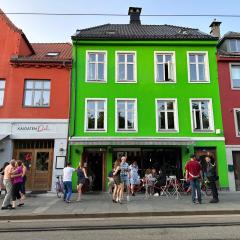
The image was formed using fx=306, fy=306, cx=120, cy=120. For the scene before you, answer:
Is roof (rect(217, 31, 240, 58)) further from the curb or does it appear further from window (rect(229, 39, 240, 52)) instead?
the curb

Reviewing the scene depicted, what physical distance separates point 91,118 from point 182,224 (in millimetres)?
11653

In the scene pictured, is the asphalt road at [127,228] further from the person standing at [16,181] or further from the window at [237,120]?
the window at [237,120]

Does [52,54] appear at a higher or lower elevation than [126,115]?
higher

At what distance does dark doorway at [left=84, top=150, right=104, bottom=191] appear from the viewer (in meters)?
18.5

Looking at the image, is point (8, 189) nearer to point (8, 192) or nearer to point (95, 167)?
point (8, 192)

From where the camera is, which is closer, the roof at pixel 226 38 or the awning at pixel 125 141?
the awning at pixel 125 141

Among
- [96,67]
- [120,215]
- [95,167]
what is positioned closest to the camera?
[120,215]

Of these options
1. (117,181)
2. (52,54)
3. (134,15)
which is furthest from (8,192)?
(134,15)

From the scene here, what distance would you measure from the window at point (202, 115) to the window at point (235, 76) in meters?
2.27

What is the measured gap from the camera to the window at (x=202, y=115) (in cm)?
1939

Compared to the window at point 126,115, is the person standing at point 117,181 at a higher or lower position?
lower

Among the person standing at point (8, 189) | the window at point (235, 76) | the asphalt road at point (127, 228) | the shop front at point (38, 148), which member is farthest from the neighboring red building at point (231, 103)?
the person standing at point (8, 189)

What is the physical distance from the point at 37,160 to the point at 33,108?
3.22m

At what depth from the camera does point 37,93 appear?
19469mm
